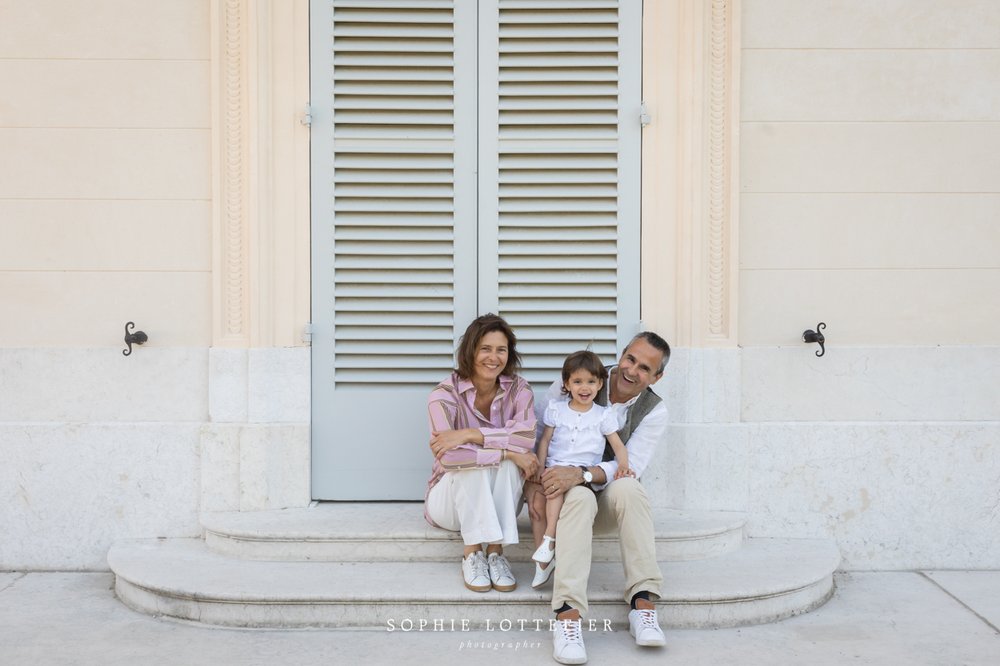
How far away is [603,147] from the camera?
14.0ft

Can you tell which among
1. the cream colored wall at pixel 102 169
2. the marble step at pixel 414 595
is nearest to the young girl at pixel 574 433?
the marble step at pixel 414 595

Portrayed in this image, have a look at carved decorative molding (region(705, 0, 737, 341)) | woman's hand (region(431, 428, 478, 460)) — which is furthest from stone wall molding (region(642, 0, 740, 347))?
woman's hand (region(431, 428, 478, 460))

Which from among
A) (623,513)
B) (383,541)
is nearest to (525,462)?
(623,513)

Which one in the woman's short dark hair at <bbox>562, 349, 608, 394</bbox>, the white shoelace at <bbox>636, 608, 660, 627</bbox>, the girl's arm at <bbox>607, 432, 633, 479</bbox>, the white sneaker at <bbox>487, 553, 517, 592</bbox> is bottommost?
the white shoelace at <bbox>636, 608, 660, 627</bbox>

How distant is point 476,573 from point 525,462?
466mm

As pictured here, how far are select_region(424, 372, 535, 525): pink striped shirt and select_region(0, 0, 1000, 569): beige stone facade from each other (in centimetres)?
82

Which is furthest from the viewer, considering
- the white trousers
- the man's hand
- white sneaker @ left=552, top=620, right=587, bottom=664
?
the white trousers

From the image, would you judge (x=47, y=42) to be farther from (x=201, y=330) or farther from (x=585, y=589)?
(x=585, y=589)

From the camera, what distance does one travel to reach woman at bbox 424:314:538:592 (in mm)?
3574

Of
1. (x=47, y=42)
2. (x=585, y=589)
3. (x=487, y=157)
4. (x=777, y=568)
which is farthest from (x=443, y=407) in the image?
(x=47, y=42)

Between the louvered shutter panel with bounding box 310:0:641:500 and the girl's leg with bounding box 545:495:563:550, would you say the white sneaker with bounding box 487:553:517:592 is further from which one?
the louvered shutter panel with bounding box 310:0:641:500

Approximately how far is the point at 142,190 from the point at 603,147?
2112mm

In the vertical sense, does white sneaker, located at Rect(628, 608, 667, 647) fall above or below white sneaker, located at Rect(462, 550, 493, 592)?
below

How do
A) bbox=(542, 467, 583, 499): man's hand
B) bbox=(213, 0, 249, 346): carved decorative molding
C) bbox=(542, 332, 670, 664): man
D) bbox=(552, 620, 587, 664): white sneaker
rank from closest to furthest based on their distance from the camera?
bbox=(552, 620, 587, 664): white sneaker < bbox=(542, 332, 670, 664): man < bbox=(542, 467, 583, 499): man's hand < bbox=(213, 0, 249, 346): carved decorative molding
